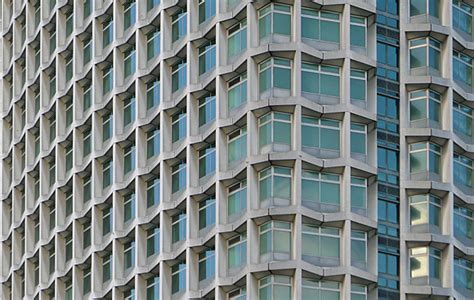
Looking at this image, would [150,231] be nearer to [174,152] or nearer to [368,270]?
[174,152]

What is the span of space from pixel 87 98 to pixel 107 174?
6.98 m

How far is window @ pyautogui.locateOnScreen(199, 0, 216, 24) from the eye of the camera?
138750 mm

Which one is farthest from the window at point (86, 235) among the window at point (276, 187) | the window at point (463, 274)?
the window at point (463, 274)

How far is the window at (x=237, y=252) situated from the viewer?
13212 centimetres

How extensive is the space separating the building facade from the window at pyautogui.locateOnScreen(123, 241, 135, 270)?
0.50 ft

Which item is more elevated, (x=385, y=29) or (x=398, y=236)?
(x=385, y=29)

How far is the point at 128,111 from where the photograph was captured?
14838 centimetres

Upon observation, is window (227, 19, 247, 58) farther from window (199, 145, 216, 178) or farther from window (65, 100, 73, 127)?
window (65, 100, 73, 127)

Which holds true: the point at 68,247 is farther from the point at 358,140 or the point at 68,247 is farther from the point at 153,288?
the point at 358,140

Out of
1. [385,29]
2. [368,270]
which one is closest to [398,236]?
[368,270]

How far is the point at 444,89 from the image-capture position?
136 metres

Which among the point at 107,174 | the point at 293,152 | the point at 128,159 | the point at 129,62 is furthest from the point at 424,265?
the point at 129,62

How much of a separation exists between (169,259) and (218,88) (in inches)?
418

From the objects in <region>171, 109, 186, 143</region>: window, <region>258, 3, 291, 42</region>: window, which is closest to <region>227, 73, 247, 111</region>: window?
<region>258, 3, 291, 42</region>: window
